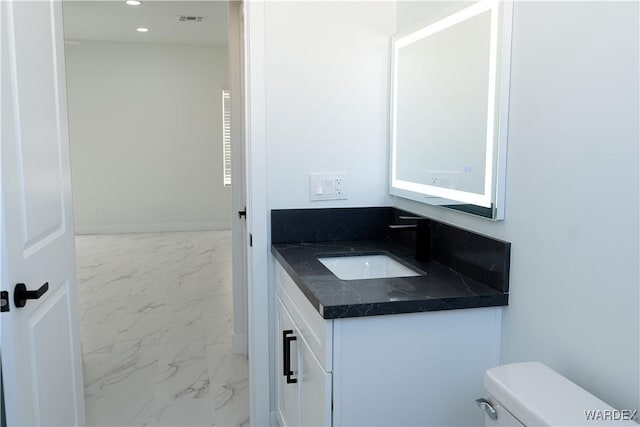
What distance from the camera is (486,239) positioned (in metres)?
1.69

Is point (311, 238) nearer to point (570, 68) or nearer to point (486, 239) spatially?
point (486, 239)

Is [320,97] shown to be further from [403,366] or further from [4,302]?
[4,302]

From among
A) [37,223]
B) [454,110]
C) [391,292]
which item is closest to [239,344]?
[37,223]

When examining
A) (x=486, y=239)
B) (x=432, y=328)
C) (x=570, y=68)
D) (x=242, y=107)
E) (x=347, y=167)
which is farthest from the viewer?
(x=242, y=107)

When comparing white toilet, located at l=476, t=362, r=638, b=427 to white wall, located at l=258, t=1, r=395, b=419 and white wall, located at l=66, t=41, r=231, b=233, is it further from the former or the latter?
white wall, located at l=66, t=41, r=231, b=233

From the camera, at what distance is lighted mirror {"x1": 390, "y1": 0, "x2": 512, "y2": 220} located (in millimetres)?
1611

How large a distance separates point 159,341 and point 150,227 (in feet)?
15.3

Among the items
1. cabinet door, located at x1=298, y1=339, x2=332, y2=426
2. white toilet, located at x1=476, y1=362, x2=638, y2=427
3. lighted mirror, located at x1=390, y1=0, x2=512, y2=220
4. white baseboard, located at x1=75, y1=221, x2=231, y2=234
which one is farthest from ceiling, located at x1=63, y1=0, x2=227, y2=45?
white toilet, located at x1=476, y1=362, x2=638, y2=427

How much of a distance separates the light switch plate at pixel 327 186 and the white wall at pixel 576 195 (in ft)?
2.84

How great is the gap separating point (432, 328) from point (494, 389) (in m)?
0.37

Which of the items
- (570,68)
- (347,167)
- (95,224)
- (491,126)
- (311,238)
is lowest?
(95,224)

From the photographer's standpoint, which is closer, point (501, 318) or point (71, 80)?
point (501, 318)

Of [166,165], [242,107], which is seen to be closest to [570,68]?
[242,107]

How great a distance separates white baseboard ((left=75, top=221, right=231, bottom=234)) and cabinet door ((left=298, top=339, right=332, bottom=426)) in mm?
6526
